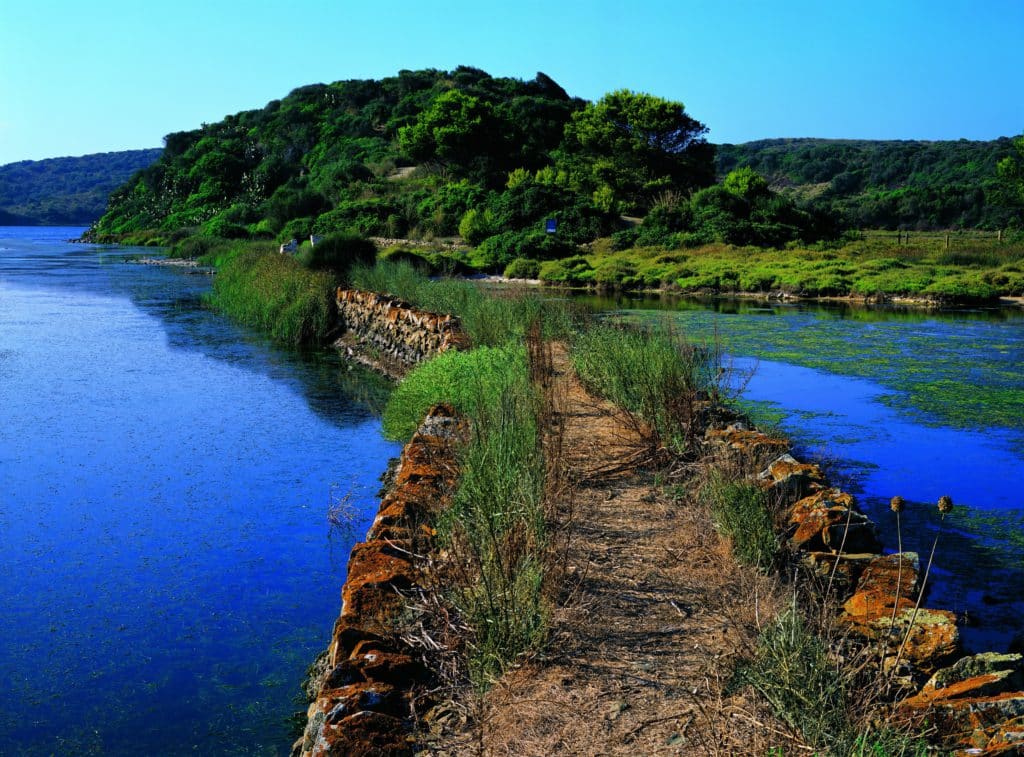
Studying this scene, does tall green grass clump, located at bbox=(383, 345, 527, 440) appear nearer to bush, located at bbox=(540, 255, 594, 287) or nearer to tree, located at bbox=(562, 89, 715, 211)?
bush, located at bbox=(540, 255, 594, 287)

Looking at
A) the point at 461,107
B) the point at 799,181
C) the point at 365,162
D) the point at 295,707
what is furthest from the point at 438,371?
the point at 799,181

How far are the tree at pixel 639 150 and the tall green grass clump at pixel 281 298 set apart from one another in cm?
2625

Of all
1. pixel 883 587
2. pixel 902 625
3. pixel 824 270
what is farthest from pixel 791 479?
pixel 824 270

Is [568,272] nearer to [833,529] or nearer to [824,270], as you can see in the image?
[824,270]

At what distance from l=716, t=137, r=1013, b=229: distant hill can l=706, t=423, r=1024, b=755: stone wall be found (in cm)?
4170

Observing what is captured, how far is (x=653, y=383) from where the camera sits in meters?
7.29

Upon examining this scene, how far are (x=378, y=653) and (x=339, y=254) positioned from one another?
57.8 feet

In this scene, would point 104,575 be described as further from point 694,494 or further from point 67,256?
point 67,256

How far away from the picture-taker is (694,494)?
5.93 meters

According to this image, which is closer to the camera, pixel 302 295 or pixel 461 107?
pixel 302 295

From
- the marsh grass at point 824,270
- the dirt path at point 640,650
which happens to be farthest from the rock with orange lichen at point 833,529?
the marsh grass at point 824,270

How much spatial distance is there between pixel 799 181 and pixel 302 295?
242ft

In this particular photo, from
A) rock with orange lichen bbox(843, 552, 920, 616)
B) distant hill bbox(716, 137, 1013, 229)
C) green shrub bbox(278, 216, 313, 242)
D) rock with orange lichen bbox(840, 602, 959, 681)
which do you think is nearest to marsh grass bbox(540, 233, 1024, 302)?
distant hill bbox(716, 137, 1013, 229)

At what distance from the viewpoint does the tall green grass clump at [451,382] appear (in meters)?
7.43
